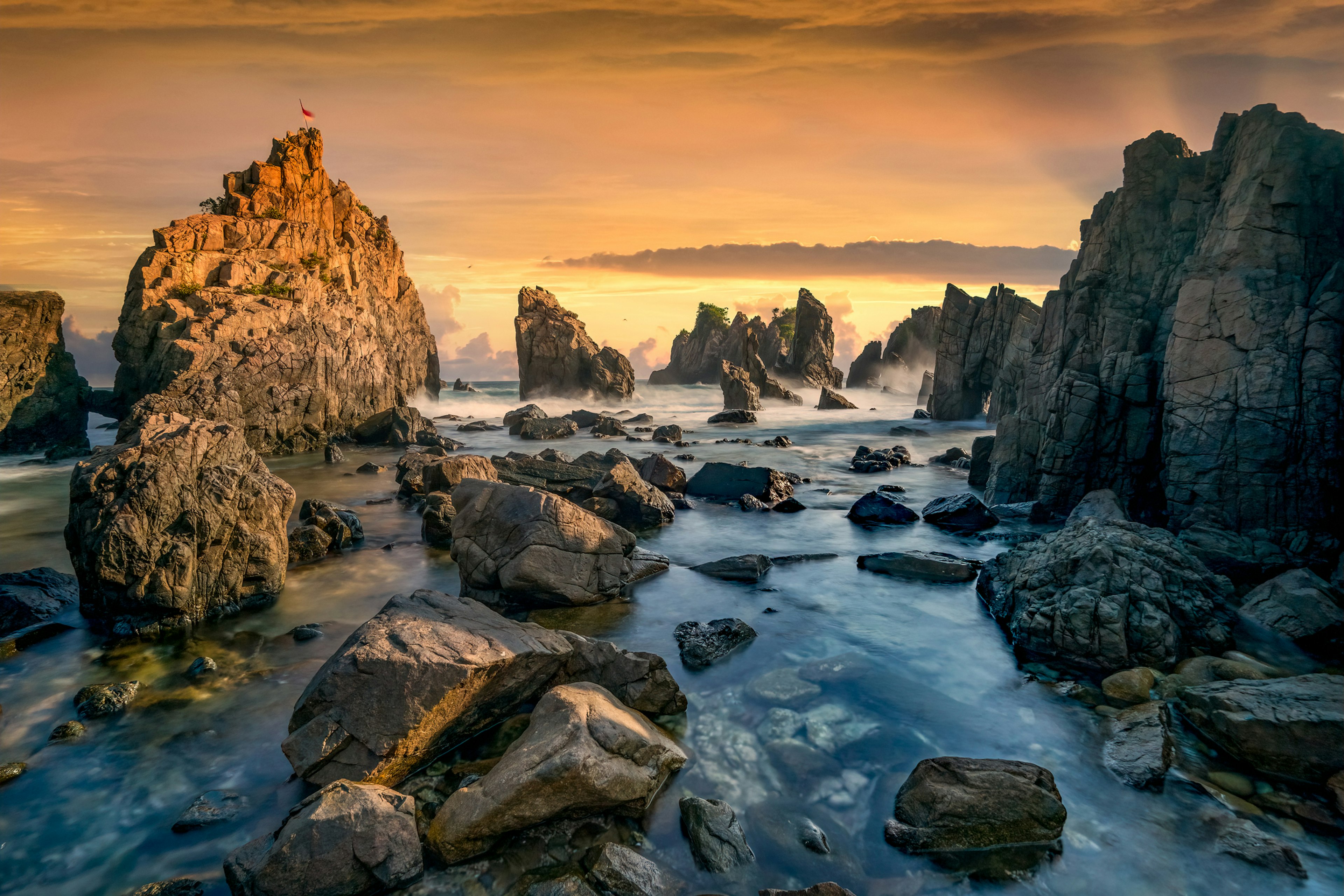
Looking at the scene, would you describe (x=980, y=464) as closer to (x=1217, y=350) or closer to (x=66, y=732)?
(x=1217, y=350)

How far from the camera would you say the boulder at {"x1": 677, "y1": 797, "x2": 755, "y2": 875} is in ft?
19.7

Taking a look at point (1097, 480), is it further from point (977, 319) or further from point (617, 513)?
point (977, 319)

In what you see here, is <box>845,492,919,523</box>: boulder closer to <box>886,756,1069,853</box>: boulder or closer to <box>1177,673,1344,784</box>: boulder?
<box>1177,673,1344,784</box>: boulder

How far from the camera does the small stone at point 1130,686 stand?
8.75m

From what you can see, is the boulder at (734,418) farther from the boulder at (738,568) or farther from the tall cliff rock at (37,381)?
the boulder at (738,568)

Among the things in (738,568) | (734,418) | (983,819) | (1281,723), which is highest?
(1281,723)

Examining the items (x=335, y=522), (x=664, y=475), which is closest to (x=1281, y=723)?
(x=335, y=522)

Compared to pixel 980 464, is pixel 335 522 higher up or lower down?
lower down

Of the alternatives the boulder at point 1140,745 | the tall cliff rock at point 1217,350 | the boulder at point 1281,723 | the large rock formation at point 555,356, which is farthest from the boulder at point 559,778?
the large rock formation at point 555,356

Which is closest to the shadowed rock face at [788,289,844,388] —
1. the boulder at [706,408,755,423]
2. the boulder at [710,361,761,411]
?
the boulder at [710,361,761,411]

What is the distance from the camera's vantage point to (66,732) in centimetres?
790

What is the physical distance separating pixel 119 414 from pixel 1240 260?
46853 millimetres

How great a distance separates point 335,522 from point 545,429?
28.3 meters

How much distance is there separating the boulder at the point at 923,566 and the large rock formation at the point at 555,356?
65275mm
